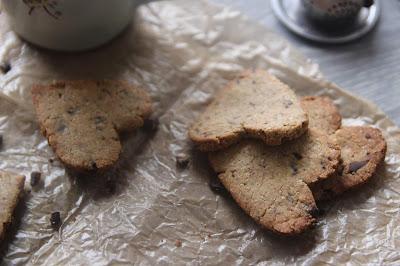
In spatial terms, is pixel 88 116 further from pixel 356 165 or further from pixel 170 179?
pixel 356 165

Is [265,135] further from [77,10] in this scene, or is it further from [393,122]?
[77,10]

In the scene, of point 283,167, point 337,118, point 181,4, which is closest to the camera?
point 283,167

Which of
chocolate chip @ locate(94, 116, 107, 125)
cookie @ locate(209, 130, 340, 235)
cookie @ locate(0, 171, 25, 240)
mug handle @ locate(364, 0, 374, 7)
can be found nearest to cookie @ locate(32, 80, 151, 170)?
chocolate chip @ locate(94, 116, 107, 125)

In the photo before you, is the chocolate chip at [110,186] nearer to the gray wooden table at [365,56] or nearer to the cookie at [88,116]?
the cookie at [88,116]

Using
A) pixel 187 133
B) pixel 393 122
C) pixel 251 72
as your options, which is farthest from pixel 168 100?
pixel 393 122

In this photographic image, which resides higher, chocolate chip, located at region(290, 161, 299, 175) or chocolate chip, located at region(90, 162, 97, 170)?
chocolate chip, located at region(90, 162, 97, 170)

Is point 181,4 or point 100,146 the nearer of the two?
point 100,146

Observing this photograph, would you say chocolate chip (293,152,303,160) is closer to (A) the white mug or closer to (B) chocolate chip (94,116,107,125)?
(B) chocolate chip (94,116,107,125)
